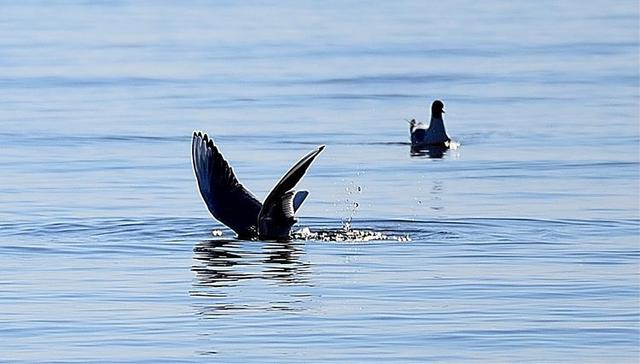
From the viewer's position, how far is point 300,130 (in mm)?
24078

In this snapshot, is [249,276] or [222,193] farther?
[222,193]

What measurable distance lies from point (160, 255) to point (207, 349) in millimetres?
3894

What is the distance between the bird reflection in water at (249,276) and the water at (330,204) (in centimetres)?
3

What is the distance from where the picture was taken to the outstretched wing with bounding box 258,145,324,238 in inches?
609

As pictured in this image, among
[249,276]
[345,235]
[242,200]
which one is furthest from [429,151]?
[249,276]

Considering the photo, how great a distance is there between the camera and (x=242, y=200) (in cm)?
1619

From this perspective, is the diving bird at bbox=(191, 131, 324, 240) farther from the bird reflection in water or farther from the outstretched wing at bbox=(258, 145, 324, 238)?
the bird reflection in water

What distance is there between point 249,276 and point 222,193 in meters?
2.36

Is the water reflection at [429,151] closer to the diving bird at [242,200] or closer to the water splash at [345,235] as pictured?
the water splash at [345,235]

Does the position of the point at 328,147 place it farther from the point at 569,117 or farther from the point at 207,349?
the point at 207,349

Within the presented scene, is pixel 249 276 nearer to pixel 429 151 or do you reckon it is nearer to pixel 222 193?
pixel 222 193

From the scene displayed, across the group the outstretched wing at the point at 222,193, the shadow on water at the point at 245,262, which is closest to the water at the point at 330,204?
the shadow on water at the point at 245,262

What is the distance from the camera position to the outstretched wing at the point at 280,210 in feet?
50.7

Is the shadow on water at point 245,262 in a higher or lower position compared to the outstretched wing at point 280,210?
lower
